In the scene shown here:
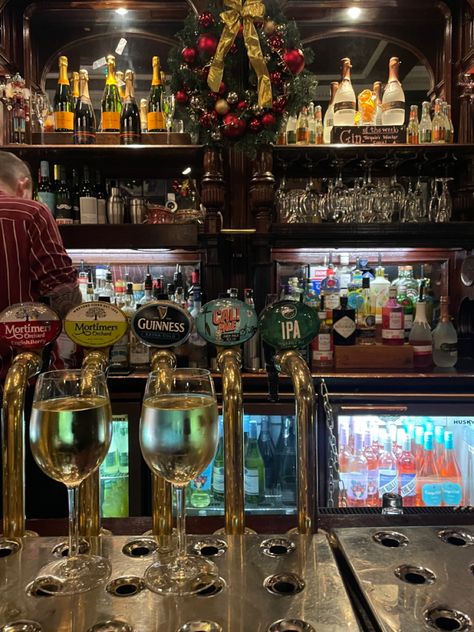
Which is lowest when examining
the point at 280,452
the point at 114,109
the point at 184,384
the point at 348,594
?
the point at 280,452

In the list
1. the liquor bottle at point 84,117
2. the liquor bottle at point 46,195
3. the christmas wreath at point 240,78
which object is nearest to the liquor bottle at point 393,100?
the christmas wreath at point 240,78

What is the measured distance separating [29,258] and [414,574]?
60.6 inches

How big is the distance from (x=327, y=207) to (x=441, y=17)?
116 cm

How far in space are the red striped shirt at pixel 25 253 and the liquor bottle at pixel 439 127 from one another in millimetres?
1929

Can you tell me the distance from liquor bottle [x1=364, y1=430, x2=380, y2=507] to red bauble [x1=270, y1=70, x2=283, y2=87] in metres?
1.53

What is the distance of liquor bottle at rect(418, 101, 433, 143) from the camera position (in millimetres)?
2816

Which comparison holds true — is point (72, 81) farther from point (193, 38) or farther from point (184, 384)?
point (184, 384)

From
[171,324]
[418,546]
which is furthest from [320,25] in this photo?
[418,546]

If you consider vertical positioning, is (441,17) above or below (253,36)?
above

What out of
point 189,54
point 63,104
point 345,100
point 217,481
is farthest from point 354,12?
point 217,481

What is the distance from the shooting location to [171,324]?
2.39 feet

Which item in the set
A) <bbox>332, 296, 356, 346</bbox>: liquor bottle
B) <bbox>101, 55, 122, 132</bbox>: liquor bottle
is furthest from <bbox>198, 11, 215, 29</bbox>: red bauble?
<bbox>332, 296, 356, 346</bbox>: liquor bottle

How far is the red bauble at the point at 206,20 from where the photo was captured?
2305mm

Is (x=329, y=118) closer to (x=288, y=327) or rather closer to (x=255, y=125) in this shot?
(x=255, y=125)
